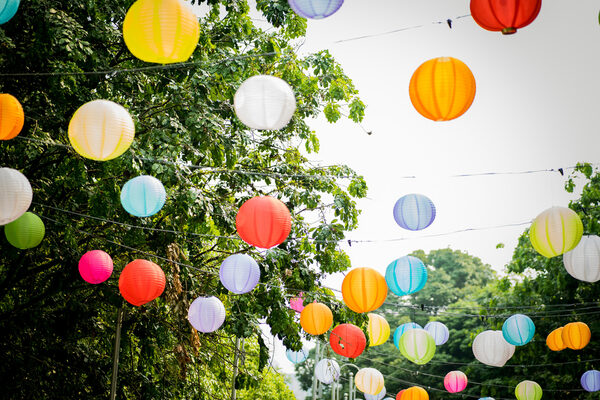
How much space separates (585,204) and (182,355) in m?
9.58

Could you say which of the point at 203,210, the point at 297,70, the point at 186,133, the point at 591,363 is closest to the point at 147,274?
the point at 203,210

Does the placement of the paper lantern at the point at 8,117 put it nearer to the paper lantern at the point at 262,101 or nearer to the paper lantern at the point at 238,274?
the paper lantern at the point at 262,101

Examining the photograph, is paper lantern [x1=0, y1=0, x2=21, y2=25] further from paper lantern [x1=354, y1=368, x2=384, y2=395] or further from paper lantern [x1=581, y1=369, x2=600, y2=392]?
paper lantern [x1=581, y1=369, x2=600, y2=392]

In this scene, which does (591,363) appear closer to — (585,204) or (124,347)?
(585,204)

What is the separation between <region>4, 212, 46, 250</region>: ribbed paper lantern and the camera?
565 centimetres

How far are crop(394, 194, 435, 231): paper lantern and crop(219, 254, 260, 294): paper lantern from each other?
1679 millimetres

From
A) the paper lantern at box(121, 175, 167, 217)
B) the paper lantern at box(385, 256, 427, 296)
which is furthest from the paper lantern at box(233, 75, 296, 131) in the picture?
the paper lantern at box(385, 256, 427, 296)

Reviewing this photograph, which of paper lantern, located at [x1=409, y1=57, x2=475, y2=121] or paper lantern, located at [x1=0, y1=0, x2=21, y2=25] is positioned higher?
paper lantern, located at [x1=0, y1=0, x2=21, y2=25]

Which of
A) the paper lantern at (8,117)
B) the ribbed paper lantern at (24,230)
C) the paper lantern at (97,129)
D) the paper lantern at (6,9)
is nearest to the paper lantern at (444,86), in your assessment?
the paper lantern at (97,129)

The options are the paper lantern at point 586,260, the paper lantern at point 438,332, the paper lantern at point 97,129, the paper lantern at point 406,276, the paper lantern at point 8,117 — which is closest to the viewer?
the paper lantern at point 97,129

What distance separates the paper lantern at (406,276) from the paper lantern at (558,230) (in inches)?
57.6

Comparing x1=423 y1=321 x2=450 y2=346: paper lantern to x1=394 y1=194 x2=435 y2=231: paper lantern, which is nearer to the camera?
x1=394 y1=194 x2=435 y2=231: paper lantern

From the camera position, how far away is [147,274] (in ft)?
19.4

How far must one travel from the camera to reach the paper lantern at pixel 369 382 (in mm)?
10398
